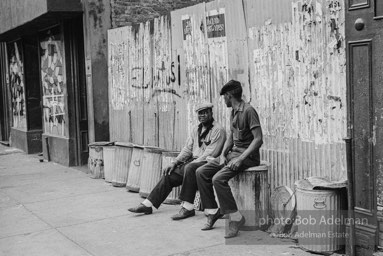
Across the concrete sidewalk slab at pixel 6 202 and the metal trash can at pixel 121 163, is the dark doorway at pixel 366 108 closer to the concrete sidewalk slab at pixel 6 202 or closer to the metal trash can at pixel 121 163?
the metal trash can at pixel 121 163

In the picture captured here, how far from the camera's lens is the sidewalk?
5.99m

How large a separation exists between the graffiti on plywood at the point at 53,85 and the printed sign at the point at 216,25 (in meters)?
5.50

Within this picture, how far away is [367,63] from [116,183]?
229 inches

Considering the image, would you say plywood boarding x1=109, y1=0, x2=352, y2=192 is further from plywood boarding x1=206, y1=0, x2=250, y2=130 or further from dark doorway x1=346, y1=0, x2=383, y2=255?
dark doorway x1=346, y1=0, x2=383, y2=255

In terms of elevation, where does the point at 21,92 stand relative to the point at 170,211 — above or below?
above

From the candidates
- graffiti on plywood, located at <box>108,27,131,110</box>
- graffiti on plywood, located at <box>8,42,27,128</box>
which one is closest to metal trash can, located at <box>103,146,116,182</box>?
graffiti on plywood, located at <box>108,27,131,110</box>

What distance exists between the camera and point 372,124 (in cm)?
507

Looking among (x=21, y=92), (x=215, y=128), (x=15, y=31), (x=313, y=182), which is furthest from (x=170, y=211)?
(x=21, y=92)

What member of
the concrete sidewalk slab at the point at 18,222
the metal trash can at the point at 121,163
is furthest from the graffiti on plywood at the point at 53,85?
the concrete sidewalk slab at the point at 18,222

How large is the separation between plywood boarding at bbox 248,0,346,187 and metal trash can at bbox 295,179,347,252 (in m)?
0.51

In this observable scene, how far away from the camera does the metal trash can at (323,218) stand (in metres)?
5.35

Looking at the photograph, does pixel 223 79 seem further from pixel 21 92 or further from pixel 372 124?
pixel 21 92

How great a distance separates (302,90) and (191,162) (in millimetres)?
1816

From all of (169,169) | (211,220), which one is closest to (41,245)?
(169,169)
